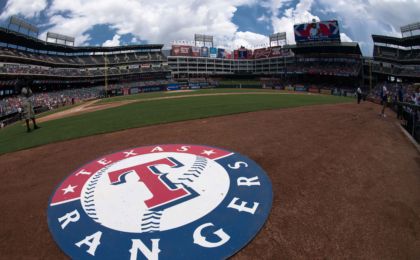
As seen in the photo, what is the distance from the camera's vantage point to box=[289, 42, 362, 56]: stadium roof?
54.9 metres

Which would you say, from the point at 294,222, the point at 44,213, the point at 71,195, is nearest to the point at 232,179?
the point at 294,222

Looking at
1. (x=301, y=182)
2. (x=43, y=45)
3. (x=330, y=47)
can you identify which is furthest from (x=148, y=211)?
(x=43, y=45)

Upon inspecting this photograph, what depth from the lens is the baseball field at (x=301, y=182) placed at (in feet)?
12.3

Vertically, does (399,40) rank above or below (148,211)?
above

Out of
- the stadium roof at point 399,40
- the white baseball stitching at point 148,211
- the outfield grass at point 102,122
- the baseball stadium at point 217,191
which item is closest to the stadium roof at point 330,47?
the stadium roof at point 399,40

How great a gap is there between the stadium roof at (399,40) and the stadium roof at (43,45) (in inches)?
2631

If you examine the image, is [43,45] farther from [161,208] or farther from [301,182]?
[301,182]

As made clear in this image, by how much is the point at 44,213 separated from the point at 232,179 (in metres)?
4.09

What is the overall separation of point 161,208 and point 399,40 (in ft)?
235

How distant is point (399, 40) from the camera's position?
55.1 m

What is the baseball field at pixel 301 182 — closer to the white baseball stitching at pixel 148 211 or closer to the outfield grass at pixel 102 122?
the outfield grass at pixel 102 122

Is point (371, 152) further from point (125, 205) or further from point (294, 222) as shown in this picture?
point (125, 205)

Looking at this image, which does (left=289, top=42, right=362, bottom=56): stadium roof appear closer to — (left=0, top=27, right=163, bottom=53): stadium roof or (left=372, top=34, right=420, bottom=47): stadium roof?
(left=372, top=34, right=420, bottom=47): stadium roof

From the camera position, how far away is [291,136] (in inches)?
371
